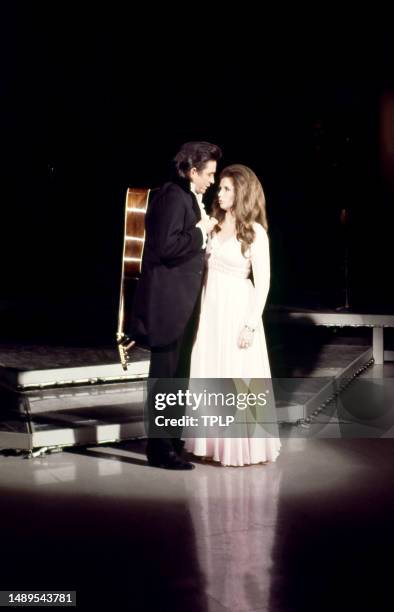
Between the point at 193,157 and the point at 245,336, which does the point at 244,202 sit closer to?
the point at 193,157

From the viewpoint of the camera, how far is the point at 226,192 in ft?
13.4

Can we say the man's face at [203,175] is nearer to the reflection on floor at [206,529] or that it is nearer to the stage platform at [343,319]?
the reflection on floor at [206,529]

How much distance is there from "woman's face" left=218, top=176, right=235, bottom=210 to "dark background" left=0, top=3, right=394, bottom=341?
350 centimetres

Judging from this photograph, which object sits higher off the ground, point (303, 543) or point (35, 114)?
point (35, 114)

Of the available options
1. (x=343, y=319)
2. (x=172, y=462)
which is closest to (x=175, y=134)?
(x=343, y=319)

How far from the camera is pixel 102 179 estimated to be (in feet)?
27.7

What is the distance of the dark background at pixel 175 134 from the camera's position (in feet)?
26.0

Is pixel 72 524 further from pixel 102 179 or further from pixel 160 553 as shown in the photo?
pixel 102 179

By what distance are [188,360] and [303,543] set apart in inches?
49.5

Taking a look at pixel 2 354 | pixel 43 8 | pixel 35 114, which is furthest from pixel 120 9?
pixel 2 354

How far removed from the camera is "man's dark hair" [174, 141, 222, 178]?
3.95m

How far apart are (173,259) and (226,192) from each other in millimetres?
428

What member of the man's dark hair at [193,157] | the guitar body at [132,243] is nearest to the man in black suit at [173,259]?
the man's dark hair at [193,157]

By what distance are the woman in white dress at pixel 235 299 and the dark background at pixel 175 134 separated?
132 inches
